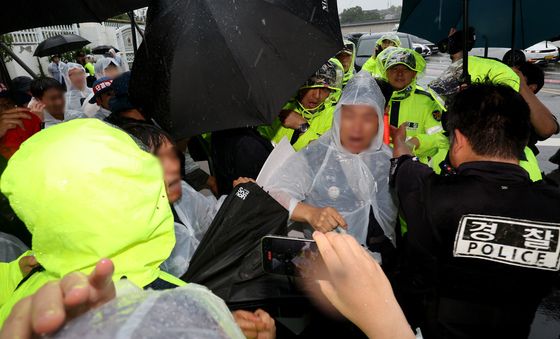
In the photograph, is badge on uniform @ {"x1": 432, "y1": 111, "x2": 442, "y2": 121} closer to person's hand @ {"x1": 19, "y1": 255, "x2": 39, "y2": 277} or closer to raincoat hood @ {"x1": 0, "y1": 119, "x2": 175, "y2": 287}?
raincoat hood @ {"x1": 0, "y1": 119, "x2": 175, "y2": 287}

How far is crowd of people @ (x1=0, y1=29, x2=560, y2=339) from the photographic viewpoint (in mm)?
756

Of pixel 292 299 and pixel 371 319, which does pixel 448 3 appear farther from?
pixel 371 319

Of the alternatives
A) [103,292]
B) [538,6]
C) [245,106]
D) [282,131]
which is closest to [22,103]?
[282,131]

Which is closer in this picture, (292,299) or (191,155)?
(292,299)

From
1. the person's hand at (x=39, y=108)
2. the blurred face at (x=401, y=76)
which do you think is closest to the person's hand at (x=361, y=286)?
the blurred face at (x=401, y=76)

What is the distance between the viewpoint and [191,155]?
3.02 m

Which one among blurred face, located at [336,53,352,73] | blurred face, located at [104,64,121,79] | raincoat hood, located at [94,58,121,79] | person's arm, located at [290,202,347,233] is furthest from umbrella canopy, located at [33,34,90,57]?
person's arm, located at [290,202,347,233]

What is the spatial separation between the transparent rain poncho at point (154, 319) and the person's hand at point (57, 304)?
0.02 meters

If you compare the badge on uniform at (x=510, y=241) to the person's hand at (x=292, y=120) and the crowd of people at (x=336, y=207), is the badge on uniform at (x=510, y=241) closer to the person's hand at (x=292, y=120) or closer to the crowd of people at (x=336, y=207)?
the crowd of people at (x=336, y=207)

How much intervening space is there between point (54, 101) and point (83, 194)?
3710mm

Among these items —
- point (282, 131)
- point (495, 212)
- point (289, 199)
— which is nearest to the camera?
point (495, 212)

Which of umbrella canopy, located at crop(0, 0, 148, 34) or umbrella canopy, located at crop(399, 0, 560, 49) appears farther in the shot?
umbrella canopy, located at crop(399, 0, 560, 49)

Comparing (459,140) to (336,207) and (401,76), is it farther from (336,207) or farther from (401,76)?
(401,76)

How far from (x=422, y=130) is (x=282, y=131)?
49.5 inches
